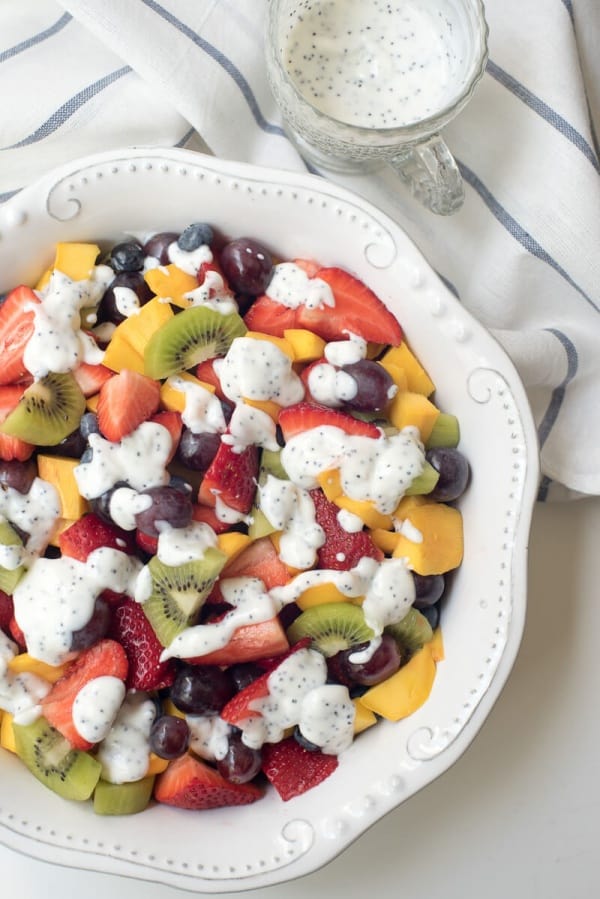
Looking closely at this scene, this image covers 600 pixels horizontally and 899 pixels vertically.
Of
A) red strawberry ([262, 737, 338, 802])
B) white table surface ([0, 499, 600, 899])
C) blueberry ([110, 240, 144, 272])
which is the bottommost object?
white table surface ([0, 499, 600, 899])

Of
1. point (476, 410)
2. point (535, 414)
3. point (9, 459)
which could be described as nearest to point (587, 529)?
point (535, 414)

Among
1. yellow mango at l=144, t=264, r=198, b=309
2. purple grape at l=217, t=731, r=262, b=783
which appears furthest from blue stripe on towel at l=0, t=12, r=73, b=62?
purple grape at l=217, t=731, r=262, b=783

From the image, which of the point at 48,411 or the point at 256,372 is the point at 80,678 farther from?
the point at 256,372

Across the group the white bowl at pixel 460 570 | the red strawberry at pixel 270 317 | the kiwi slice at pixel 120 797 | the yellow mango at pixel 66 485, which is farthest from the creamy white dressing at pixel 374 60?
the kiwi slice at pixel 120 797

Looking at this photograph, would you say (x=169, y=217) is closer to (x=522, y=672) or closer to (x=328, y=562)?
(x=328, y=562)

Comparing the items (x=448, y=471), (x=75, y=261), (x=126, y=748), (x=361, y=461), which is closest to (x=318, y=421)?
(x=361, y=461)

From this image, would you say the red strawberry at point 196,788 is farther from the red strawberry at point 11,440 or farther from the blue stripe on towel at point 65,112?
the blue stripe on towel at point 65,112

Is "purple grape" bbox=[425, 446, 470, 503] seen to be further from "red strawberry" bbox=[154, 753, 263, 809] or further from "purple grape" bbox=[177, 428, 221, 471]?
"red strawberry" bbox=[154, 753, 263, 809]
